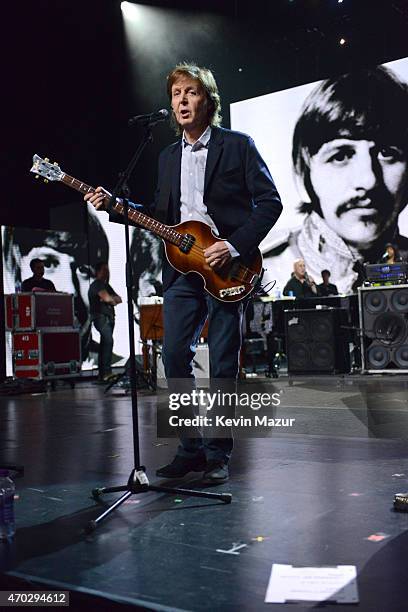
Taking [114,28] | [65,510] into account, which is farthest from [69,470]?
[114,28]

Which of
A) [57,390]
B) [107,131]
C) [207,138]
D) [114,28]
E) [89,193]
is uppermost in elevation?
[114,28]

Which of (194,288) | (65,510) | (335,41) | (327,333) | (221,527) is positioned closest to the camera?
(221,527)

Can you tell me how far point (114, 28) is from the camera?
1087cm

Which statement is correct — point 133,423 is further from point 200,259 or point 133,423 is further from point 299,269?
point 299,269

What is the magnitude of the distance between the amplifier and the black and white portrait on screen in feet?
7.01

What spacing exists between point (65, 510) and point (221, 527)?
65cm

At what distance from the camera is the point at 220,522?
219cm

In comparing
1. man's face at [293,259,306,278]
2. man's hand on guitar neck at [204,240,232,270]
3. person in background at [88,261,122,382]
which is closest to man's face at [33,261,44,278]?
person in background at [88,261,122,382]

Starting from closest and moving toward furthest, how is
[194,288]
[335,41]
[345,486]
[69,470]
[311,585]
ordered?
[311,585] < [345,486] < [194,288] < [69,470] < [335,41]

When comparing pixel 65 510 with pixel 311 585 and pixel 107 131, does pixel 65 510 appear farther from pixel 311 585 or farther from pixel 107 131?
pixel 107 131

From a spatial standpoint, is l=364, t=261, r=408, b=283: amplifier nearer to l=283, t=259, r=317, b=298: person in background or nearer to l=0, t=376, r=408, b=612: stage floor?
l=283, t=259, r=317, b=298: person in background

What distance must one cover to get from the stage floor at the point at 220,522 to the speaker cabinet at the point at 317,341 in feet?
16.2

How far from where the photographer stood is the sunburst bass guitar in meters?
2.80

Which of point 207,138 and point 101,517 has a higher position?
point 207,138
